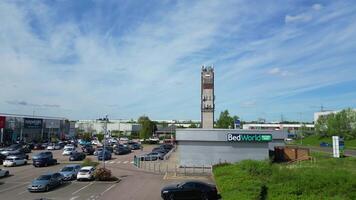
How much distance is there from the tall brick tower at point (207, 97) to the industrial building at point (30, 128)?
52.6m

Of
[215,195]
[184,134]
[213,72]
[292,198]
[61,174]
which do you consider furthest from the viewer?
[213,72]

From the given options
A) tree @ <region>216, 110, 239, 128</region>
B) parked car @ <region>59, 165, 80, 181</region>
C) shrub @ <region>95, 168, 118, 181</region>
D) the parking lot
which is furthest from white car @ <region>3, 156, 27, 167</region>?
tree @ <region>216, 110, 239, 128</region>

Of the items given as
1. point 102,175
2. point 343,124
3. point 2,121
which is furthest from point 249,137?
point 343,124

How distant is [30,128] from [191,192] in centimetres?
9893

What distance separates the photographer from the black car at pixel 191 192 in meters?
28.5

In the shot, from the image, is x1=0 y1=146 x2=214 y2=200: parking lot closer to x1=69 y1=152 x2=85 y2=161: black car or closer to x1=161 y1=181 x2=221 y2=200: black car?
x1=161 y1=181 x2=221 y2=200: black car

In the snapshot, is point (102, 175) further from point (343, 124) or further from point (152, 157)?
point (343, 124)

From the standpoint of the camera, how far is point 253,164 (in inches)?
1318

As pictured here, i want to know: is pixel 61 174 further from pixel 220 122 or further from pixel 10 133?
pixel 220 122

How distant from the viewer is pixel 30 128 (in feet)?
384

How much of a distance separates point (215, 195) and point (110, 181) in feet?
46.8

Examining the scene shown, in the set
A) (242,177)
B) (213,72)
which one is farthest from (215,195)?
(213,72)

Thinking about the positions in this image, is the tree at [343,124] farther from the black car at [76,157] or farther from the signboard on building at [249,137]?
the black car at [76,157]

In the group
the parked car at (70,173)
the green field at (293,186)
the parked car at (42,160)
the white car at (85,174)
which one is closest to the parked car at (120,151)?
the parked car at (42,160)
